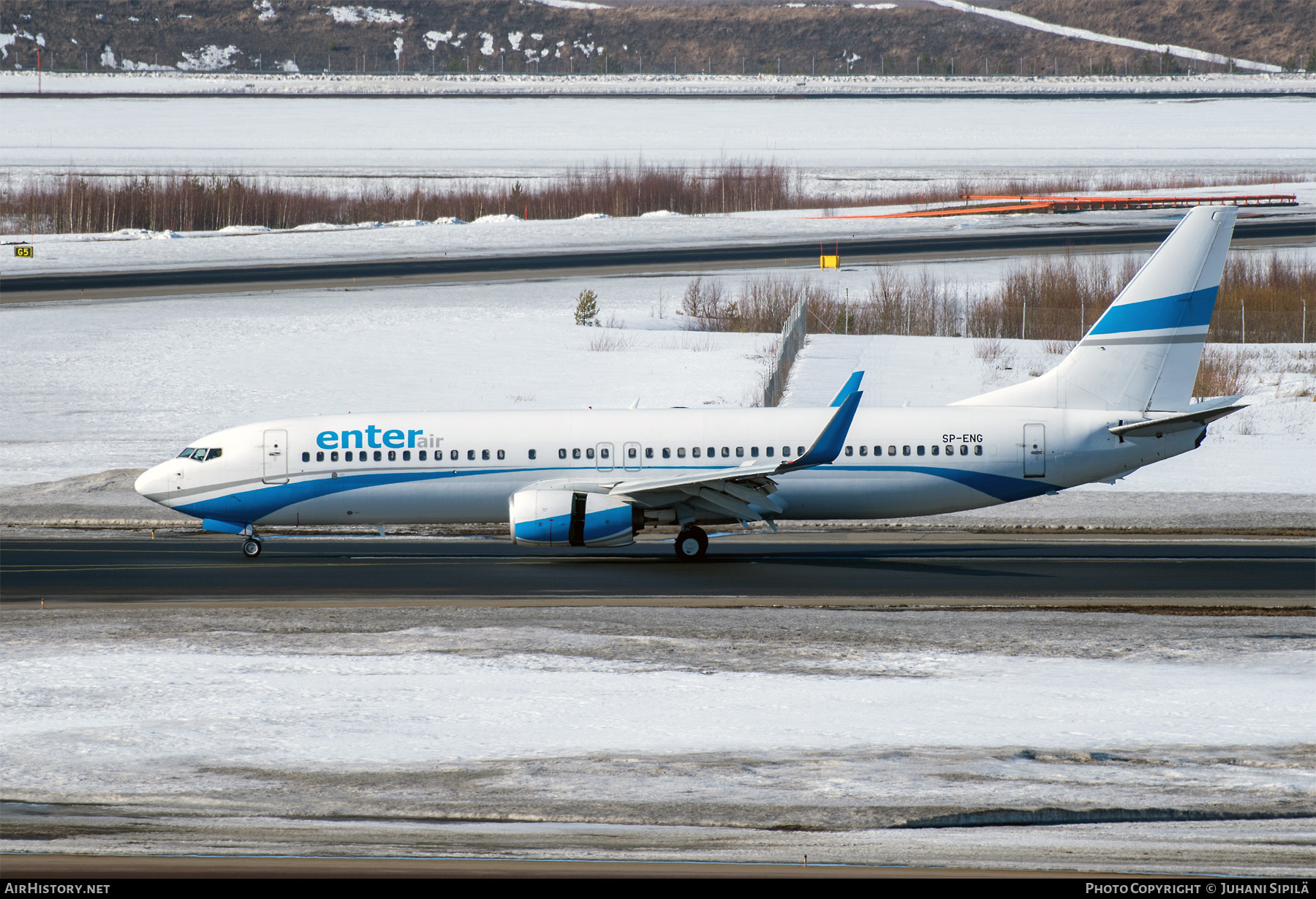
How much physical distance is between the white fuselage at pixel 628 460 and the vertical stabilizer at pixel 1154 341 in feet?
2.34

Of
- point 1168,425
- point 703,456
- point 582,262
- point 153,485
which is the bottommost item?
point 153,485

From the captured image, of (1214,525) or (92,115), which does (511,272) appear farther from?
(92,115)

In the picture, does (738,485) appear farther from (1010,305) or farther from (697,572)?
(1010,305)

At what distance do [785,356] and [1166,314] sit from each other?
1810 cm

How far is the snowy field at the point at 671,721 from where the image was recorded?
44.6 feet

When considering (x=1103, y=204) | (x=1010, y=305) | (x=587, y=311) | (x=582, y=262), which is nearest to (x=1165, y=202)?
(x=1103, y=204)

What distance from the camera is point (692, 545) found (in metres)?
32.0

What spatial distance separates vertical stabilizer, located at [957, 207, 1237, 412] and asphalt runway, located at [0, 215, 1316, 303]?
1510 inches

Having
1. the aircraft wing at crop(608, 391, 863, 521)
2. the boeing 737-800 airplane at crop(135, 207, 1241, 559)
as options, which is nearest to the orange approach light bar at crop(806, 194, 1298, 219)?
the boeing 737-800 airplane at crop(135, 207, 1241, 559)

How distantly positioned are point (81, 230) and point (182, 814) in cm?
8181

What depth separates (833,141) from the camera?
448 feet

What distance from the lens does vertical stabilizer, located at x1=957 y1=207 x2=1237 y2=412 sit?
1314 inches

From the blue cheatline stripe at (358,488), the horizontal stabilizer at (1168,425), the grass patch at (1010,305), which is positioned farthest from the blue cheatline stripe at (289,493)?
the grass patch at (1010,305)

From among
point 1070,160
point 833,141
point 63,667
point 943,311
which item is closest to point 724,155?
point 833,141
